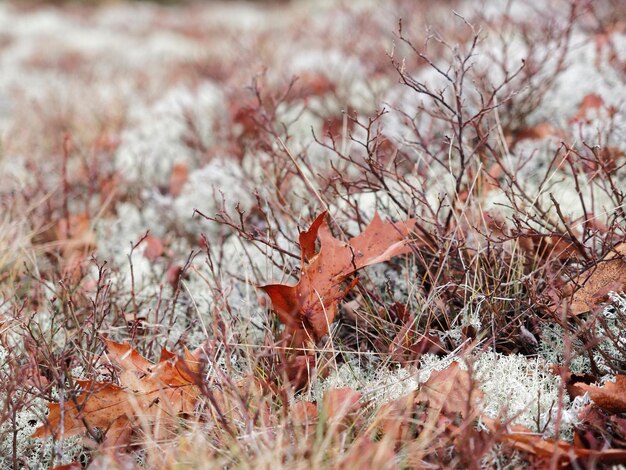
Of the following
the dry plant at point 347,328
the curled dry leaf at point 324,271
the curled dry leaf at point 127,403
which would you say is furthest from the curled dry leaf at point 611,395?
the curled dry leaf at point 127,403

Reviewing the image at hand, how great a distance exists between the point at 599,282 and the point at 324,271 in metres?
0.72

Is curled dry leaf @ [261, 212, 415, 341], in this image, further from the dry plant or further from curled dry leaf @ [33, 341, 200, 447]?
curled dry leaf @ [33, 341, 200, 447]

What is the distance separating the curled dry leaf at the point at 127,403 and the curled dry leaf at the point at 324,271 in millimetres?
281

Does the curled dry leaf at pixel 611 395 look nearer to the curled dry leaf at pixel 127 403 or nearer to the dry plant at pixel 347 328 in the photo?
the dry plant at pixel 347 328

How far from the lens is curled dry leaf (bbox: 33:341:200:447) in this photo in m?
1.46

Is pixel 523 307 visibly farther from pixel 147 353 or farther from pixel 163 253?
pixel 163 253

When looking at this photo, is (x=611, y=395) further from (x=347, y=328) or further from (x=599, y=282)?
(x=347, y=328)

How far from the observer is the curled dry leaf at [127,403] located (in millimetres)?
1456

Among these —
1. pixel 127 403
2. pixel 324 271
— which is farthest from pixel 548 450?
pixel 127 403

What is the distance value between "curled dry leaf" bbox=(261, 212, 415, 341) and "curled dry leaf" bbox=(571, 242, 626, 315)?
1.54 feet

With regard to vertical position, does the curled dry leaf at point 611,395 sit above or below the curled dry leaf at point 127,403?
below

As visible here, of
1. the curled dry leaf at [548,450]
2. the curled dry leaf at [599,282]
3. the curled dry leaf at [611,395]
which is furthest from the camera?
the curled dry leaf at [599,282]

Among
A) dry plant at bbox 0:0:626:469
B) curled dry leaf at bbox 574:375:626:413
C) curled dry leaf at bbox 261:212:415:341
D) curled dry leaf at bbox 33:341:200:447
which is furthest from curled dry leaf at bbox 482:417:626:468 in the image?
curled dry leaf at bbox 33:341:200:447

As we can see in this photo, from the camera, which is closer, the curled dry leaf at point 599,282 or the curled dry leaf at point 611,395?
the curled dry leaf at point 611,395
